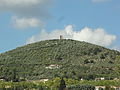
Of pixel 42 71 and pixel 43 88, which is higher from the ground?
pixel 42 71

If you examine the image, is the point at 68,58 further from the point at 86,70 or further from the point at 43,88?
the point at 43,88

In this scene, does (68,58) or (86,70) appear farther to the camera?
(68,58)

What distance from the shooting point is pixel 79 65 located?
181875 millimetres

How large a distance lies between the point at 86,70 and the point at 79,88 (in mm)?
55494

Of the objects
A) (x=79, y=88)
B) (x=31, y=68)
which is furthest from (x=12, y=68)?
(x=79, y=88)

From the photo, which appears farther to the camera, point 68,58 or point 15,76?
point 68,58

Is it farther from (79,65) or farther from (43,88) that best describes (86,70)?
(43,88)

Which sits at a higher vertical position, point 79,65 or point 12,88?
point 79,65

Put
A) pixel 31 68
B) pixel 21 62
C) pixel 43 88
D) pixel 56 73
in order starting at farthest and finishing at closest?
pixel 21 62, pixel 31 68, pixel 56 73, pixel 43 88

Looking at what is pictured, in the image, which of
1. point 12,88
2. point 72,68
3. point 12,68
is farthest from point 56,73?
point 12,88

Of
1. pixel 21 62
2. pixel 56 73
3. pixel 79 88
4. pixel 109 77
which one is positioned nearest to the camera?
pixel 79 88

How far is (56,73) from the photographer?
167500 mm

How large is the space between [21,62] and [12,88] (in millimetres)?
67356

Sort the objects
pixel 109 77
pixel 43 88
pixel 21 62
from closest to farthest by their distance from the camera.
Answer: pixel 43 88 < pixel 109 77 < pixel 21 62
